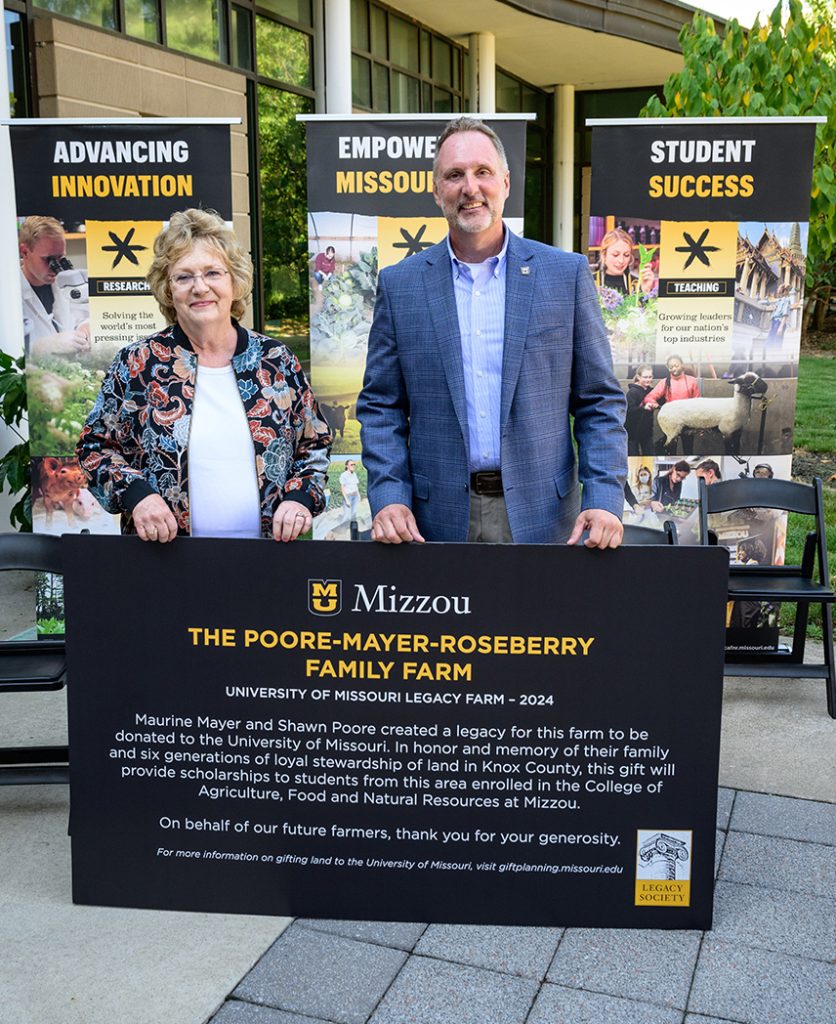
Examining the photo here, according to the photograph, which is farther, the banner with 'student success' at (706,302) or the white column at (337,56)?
the white column at (337,56)

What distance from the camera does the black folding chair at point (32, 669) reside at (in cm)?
360

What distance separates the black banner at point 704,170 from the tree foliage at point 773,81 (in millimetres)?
2973

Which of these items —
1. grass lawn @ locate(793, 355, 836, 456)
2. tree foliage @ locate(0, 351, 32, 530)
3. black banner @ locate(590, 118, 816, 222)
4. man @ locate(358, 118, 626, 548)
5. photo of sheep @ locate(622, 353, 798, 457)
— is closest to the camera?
man @ locate(358, 118, 626, 548)

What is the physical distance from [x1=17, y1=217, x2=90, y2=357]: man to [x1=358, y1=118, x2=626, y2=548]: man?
2.67 meters

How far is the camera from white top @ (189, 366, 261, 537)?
306 cm

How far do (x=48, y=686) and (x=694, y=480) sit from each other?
10.4ft

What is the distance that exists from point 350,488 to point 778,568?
7.30 ft

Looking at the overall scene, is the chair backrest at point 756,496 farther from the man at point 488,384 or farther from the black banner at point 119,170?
the black banner at point 119,170

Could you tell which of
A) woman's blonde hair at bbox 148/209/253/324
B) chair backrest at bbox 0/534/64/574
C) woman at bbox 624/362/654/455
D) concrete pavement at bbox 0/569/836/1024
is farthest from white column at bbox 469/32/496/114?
concrete pavement at bbox 0/569/836/1024

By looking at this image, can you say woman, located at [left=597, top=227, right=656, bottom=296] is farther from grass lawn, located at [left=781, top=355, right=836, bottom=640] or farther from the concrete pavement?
the concrete pavement

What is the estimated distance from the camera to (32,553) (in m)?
3.84

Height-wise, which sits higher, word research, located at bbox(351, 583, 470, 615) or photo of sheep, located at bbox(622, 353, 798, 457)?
photo of sheep, located at bbox(622, 353, 798, 457)

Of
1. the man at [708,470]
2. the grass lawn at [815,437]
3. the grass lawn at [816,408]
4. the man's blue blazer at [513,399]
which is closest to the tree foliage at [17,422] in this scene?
the man's blue blazer at [513,399]

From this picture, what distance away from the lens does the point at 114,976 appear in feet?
9.01
